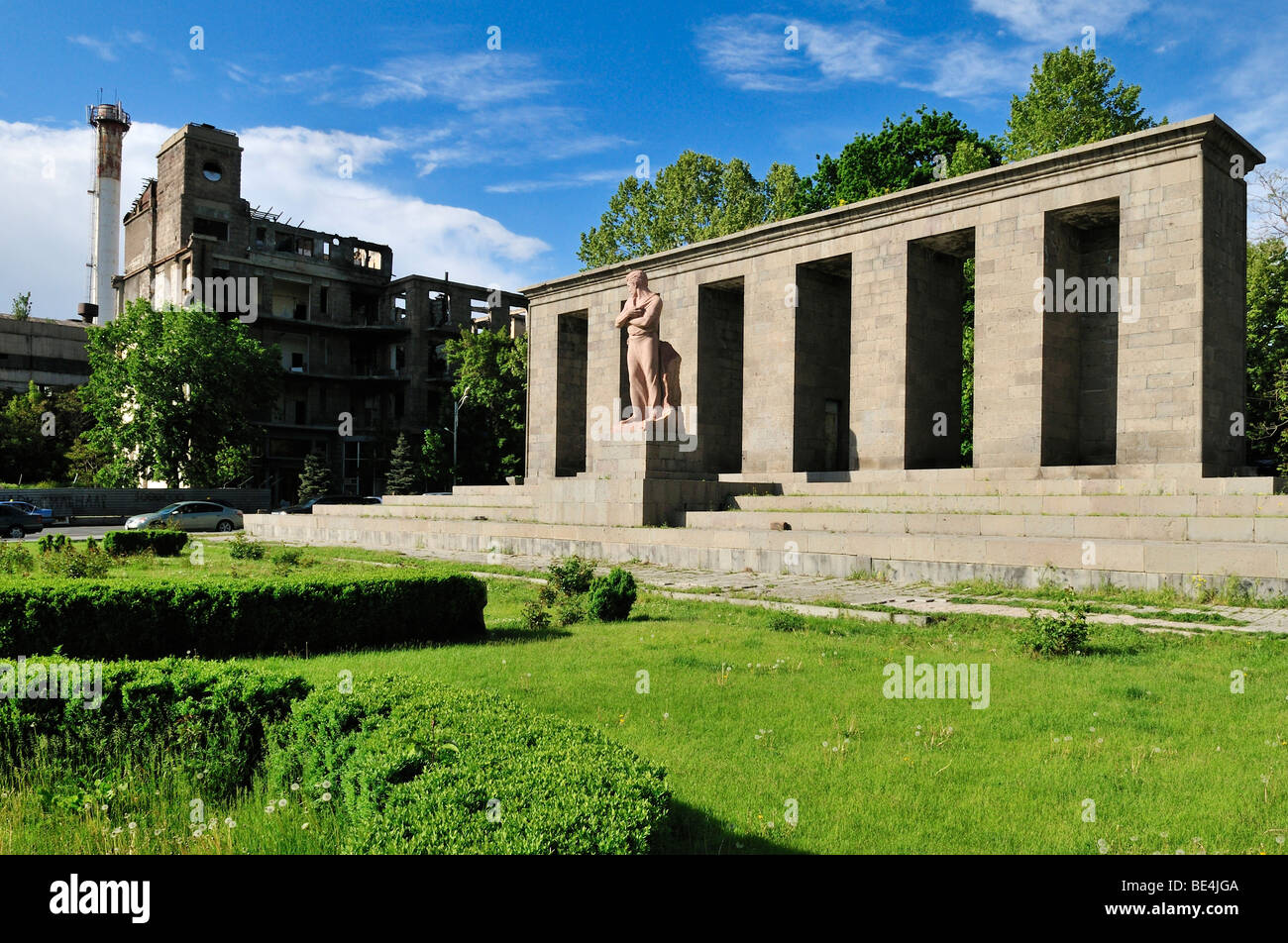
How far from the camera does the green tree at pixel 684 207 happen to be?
42197mm

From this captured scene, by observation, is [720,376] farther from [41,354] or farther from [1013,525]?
[41,354]

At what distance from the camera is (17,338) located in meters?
60.2

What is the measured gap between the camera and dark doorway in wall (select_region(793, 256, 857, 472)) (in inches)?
1029

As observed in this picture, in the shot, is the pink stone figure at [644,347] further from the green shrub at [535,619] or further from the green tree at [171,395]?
the green tree at [171,395]

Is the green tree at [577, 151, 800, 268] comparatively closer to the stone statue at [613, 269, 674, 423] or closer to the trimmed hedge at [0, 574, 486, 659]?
the stone statue at [613, 269, 674, 423]

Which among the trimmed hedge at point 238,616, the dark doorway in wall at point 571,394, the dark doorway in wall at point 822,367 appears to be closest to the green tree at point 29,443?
the dark doorway in wall at point 571,394

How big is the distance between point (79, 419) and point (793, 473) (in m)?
46.4

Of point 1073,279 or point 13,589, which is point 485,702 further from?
point 1073,279

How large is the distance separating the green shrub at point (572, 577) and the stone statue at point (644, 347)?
8419mm

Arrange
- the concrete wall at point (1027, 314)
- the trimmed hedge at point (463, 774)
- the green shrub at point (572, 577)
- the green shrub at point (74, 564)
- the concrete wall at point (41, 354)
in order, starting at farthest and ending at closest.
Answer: the concrete wall at point (41, 354), the concrete wall at point (1027, 314), the green shrub at point (74, 564), the green shrub at point (572, 577), the trimmed hedge at point (463, 774)

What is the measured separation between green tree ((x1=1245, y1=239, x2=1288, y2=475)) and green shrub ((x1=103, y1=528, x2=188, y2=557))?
33210mm

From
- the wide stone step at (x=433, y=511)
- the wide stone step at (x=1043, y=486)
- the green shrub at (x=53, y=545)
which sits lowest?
the green shrub at (x=53, y=545)
